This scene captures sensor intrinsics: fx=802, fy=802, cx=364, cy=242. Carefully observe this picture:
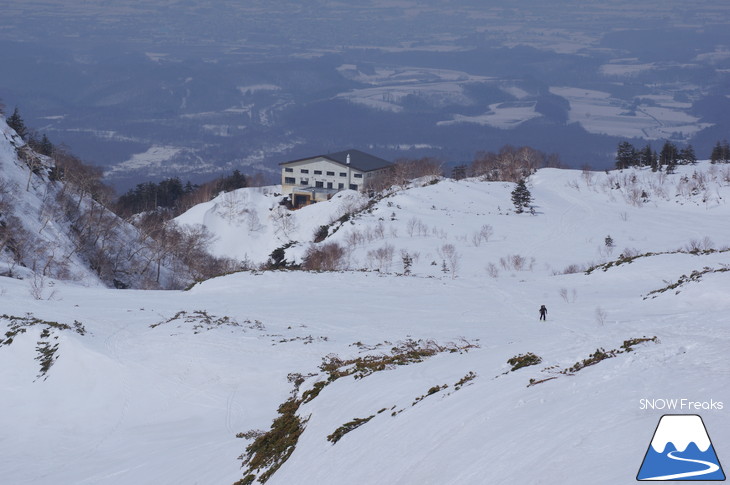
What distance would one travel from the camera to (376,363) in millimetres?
16906

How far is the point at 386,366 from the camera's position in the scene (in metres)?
16.4

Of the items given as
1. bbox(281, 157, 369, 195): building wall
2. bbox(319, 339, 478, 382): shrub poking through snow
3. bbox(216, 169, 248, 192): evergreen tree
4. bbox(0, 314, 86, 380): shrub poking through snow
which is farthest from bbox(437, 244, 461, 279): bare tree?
bbox(216, 169, 248, 192): evergreen tree

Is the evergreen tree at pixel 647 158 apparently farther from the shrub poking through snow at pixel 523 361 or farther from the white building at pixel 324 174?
the shrub poking through snow at pixel 523 361

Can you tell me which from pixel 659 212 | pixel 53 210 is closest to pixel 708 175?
pixel 659 212

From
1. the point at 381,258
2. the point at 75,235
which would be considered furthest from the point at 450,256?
the point at 75,235

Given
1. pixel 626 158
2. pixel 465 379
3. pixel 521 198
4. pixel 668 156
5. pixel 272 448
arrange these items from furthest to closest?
pixel 626 158
pixel 668 156
pixel 521 198
pixel 272 448
pixel 465 379

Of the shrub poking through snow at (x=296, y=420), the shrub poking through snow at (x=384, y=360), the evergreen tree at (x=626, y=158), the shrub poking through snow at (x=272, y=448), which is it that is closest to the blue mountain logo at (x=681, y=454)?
the shrub poking through snow at (x=296, y=420)

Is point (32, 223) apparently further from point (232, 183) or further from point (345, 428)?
point (232, 183)

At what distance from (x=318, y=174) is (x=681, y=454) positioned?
79.1 m

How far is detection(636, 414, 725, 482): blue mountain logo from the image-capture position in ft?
24.3

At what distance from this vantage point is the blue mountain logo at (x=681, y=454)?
742 centimetres

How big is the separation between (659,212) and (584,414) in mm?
49666

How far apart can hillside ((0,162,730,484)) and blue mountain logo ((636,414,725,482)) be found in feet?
0.53

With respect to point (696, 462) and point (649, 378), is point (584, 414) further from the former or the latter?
point (696, 462)
